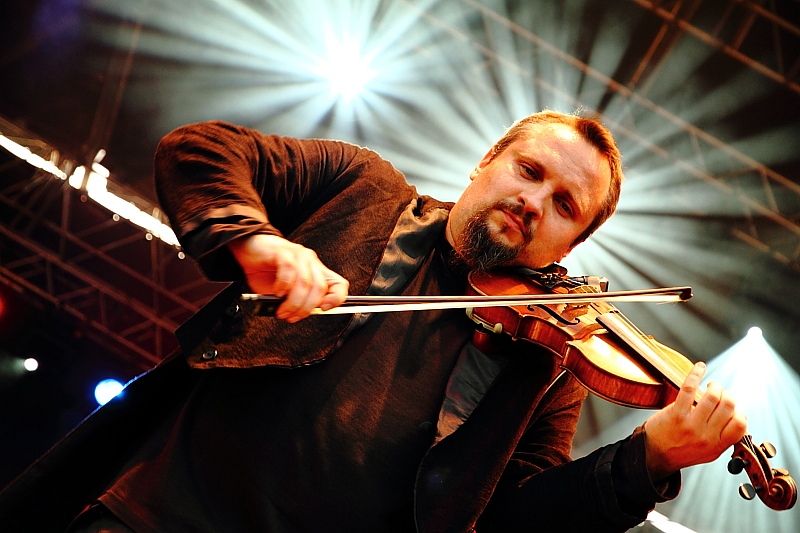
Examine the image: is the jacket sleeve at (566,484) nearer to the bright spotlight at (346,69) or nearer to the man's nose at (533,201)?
the man's nose at (533,201)

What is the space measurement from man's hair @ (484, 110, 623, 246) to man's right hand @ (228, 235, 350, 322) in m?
1.00

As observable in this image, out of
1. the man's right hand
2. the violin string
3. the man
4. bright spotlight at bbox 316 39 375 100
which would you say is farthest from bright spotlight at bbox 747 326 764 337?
the man's right hand

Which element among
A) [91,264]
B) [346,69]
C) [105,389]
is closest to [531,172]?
[346,69]

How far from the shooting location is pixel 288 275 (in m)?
1.13

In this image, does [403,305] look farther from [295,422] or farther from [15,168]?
[15,168]

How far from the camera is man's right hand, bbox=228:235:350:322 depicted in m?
1.12

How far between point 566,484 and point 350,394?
1.88 ft

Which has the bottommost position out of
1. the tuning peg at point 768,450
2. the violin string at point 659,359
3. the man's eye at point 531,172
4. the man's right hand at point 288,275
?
the tuning peg at point 768,450

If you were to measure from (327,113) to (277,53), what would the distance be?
23.9 inches

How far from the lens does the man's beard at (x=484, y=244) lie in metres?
1.81

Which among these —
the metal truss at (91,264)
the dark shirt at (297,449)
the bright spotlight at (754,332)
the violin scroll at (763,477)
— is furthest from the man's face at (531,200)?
the metal truss at (91,264)

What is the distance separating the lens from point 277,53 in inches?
209

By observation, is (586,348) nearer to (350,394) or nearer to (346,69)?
(350,394)

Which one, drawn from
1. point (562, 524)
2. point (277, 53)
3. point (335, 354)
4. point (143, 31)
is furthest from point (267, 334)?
point (143, 31)
